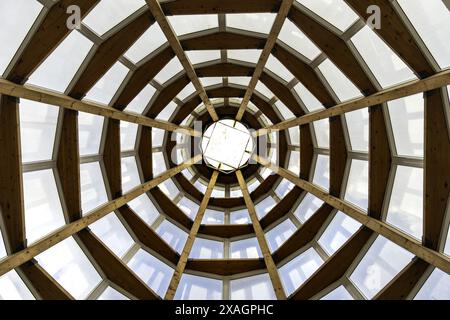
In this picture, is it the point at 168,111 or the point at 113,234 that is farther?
the point at 168,111

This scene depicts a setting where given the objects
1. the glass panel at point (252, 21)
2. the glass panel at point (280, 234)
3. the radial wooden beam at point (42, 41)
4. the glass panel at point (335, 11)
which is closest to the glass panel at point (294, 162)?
the glass panel at point (280, 234)

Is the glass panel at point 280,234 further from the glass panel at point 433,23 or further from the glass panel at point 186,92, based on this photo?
the glass panel at point 433,23

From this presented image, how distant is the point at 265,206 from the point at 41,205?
434 inches

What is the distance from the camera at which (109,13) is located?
9.22 meters

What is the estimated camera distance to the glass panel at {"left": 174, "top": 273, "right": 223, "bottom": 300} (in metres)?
14.4

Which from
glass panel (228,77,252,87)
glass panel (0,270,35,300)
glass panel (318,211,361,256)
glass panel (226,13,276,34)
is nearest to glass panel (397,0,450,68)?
glass panel (226,13,276,34)

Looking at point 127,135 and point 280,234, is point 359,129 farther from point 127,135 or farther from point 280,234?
point 127,135

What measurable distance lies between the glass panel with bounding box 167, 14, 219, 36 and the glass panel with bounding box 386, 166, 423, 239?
707 cm

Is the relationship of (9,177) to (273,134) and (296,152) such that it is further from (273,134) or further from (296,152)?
(273,134)

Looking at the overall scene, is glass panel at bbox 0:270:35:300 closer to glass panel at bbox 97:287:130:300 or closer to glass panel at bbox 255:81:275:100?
glass panel at bbox 97:287:130:300

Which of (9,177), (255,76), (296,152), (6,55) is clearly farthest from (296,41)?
(9,177)

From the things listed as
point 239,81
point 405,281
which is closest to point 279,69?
point 239,81

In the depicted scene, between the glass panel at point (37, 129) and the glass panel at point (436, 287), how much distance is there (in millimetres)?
10683
